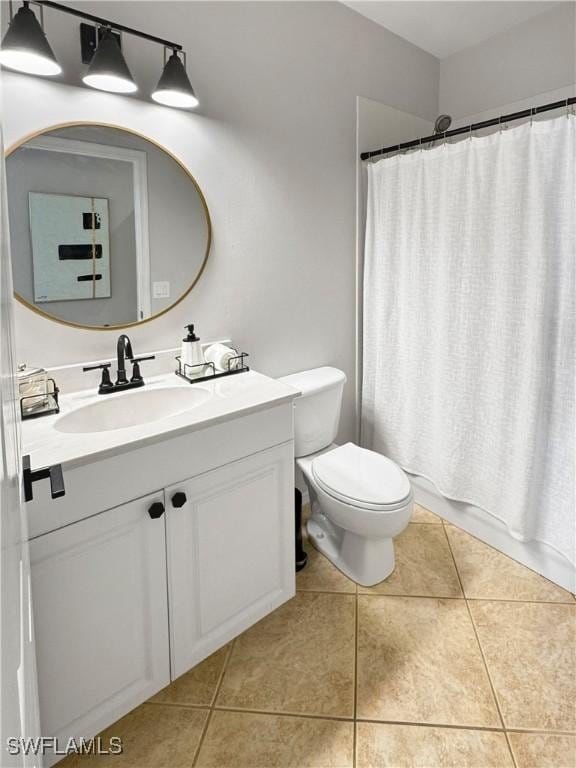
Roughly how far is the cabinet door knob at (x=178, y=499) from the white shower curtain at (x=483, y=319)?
138 cm

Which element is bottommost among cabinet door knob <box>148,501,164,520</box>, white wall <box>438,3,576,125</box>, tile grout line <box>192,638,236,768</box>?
tile grout line <box>192,638,236,768</box>

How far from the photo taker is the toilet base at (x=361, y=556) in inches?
73.7

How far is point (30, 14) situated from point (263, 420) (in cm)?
133

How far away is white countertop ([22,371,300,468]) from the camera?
1.13 m

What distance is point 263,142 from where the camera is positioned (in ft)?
6.37

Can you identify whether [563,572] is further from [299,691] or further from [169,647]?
[169,647]

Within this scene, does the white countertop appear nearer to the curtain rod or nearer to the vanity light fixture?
the vanity light fixture

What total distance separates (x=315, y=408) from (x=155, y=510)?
1000 mm

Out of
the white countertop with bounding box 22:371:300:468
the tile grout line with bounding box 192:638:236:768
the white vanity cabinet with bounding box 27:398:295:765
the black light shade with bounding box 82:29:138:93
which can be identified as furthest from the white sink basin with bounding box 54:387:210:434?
the black light shade with bounding box 82:29:138:93

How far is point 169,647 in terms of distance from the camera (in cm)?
138

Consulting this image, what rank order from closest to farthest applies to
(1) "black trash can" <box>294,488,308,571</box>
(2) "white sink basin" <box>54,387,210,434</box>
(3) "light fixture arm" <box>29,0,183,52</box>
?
(3) "light fixture arm" <box>29,0,183,52</box>
(2) "white sink basin" <box>54,387,210,434</box>
(1) "black trash can" <box>294,488,308,571</box>

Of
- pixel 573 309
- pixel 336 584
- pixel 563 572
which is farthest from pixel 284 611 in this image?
pixel 573 309

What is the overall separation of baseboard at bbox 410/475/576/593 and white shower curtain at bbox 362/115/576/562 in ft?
0.23

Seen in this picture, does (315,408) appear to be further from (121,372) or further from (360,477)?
(121,372)
